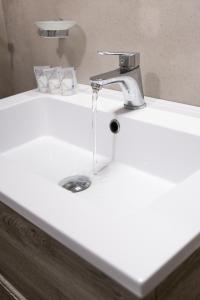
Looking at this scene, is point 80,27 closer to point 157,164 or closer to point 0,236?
point 157,164

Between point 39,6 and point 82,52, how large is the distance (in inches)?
9.6

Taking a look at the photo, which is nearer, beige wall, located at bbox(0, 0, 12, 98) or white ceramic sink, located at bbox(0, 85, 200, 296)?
white ceramic sink, located at bbox(0, 85, 200, 296)

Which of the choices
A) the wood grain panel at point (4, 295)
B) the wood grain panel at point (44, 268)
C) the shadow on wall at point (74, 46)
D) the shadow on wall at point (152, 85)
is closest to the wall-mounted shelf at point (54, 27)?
the shadow on wall at point (74, 46)

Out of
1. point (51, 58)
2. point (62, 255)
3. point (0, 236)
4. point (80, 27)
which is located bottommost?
point (0, 236)

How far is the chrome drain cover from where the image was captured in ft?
2.76

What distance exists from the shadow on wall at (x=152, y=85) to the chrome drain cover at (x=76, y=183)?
31cm

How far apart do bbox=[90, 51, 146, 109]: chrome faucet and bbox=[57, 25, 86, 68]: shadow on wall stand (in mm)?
263

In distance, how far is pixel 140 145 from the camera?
882mm

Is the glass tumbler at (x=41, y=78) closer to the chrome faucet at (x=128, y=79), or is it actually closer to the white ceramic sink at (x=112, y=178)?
the white ceramic sink at (x=112, y=178)

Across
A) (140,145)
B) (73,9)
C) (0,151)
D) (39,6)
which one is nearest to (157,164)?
(140,145)

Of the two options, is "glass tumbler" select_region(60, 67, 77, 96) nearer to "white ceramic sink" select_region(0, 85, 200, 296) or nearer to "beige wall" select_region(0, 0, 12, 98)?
"white ceramic sink" select_region(0, 85, 200, 296)

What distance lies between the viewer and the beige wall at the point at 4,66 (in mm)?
1403

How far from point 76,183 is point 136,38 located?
16.8 inches

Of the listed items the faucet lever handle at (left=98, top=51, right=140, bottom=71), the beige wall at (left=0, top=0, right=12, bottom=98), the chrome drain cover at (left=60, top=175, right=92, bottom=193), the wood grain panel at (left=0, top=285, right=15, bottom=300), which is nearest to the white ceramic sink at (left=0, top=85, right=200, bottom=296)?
the chrome drain cover at (left=60, top=175, right=92, bottom=193)
